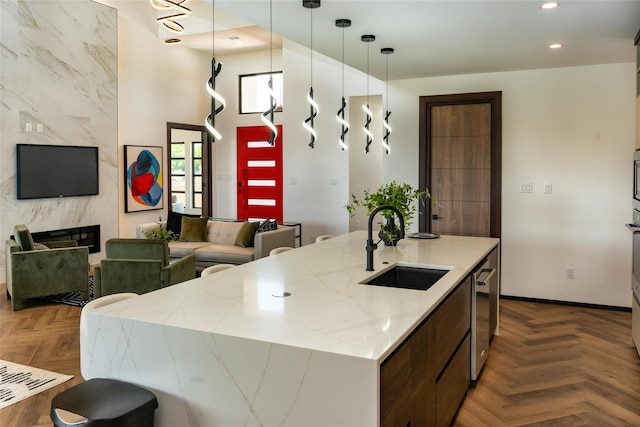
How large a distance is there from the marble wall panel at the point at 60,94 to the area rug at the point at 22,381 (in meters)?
3.39

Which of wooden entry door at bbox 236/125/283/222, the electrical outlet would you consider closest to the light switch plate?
the electrical outlet

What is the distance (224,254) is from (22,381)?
3.18 meters

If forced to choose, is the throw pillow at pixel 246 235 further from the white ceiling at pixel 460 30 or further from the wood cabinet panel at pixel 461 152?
the white ceiling at pixel 460 30

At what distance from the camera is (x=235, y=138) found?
10016 millimetres

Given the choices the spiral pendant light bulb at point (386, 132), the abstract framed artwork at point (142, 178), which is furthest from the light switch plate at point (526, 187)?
the abstract framed artwork at point (142, 178)

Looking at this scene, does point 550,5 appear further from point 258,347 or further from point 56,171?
point 56,171

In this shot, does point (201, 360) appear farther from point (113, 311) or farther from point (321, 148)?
point (321, 148)

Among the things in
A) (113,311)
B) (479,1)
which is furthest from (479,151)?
(113,311)

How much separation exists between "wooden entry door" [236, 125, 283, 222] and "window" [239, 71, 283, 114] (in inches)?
16.1

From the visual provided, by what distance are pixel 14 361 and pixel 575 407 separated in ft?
12.8

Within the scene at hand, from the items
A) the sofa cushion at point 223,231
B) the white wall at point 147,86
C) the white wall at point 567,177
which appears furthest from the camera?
the white wall at point 147,86

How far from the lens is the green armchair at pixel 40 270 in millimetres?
5406

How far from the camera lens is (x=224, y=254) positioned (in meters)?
6.55

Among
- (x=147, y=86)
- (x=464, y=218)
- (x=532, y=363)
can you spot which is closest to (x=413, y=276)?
(x=532, y=363)
